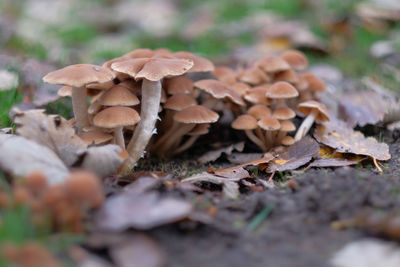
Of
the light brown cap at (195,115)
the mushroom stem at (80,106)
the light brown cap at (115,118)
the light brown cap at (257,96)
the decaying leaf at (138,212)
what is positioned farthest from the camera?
the light brown cap at (257,96)

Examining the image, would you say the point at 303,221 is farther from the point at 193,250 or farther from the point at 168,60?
the point at 168,60

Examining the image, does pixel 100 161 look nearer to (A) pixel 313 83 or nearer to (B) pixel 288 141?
(B) pixel 288 141

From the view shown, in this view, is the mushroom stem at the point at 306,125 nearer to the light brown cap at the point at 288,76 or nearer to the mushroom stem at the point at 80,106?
the light brown cap at the point at 288,76

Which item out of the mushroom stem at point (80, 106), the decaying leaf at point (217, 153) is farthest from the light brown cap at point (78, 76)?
the decaying leaf at point (217, 153)

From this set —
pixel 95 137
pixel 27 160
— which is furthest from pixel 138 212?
pixel 95 137

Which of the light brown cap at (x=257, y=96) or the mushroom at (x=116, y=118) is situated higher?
the mushroom at (x=116, y=118)

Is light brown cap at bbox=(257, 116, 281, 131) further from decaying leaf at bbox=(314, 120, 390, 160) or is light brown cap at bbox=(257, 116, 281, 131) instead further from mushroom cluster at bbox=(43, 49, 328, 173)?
decaying leaf at bbox=(314, 120, 390, 160)
